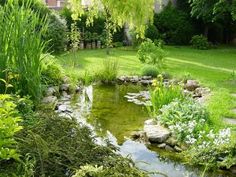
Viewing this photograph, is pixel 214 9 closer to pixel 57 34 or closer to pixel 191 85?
pixel 57 34

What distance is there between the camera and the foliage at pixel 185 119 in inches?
224

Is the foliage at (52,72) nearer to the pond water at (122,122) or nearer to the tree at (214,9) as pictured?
the pond water at (122,122)

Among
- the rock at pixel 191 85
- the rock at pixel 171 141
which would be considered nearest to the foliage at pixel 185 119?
the rock at pixel 171 141

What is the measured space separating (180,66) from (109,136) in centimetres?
797

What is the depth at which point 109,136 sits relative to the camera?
6.24 meters

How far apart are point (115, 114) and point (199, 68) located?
657 cm

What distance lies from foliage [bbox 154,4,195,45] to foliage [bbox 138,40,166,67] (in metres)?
9.10

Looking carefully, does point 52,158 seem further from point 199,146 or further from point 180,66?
point 180,66

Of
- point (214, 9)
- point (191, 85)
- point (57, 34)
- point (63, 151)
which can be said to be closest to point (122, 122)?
point (191, 85)

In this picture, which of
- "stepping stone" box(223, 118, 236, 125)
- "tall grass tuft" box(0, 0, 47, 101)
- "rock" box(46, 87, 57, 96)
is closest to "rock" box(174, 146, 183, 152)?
"stepping stone" box(223, 118, 236, 125)

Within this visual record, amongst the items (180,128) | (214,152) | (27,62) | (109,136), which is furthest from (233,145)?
(27,62)

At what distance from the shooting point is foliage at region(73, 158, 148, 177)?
282 centimetres

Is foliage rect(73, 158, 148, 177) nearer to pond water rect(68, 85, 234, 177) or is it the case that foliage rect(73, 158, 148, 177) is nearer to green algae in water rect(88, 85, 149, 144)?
pond water rect(68, 85, 234, 177)

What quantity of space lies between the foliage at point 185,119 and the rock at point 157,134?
107mm
